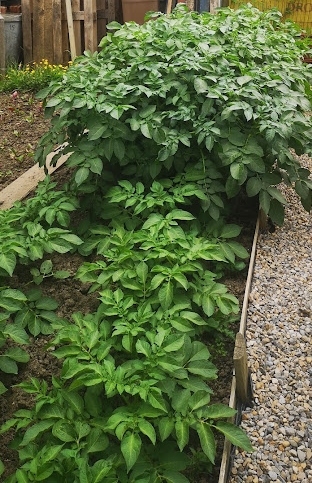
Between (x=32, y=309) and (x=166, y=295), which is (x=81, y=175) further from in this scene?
(x=166, y=295)

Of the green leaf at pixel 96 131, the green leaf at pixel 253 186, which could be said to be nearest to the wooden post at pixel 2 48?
the green leaf at pixel 96 131

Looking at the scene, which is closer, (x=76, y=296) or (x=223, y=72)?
(x=76, y=296)

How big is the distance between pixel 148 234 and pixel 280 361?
0.93 m

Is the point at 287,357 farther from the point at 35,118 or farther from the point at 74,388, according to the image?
the point at 35,118

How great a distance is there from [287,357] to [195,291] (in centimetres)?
60

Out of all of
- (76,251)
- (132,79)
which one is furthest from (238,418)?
(132,79)

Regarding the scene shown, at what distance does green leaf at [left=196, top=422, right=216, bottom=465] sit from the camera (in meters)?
2.22

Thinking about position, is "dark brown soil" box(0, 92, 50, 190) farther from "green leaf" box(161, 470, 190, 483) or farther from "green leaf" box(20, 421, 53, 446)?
"green leaf" box(161, 470, 190, 483)

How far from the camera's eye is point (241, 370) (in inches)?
104

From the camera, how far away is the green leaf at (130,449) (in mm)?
2076

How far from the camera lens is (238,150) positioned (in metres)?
3.65

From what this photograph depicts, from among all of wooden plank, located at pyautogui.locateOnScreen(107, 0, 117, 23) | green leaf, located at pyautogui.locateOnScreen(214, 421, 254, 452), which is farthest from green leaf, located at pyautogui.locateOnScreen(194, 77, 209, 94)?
wooden plank, located at pyautogui.locateOnScreen(107, 0, 117, 23)

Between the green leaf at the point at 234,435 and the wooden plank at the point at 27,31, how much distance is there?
712cm

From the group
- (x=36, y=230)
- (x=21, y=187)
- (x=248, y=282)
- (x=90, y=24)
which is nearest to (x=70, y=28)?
(x=90, y=24)
